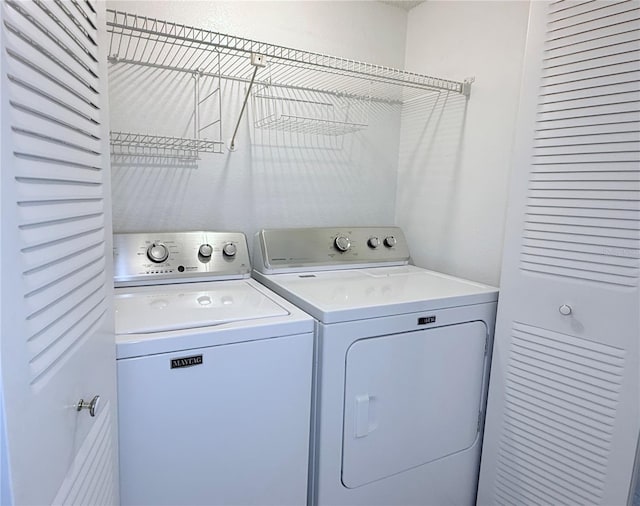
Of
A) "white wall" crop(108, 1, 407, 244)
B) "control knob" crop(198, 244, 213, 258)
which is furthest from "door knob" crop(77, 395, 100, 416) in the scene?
"white wall" crop(108, 1, 407, 244)

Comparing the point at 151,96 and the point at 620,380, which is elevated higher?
the point at 151,96

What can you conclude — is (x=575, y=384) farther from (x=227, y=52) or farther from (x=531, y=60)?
(x=227, y=52)

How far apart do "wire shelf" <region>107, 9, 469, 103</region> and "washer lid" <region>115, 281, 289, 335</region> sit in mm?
997

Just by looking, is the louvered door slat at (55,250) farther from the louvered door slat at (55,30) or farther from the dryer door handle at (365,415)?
the dryer door handle at (365,415)

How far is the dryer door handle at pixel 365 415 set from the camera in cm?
154

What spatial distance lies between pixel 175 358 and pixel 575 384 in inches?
56.2

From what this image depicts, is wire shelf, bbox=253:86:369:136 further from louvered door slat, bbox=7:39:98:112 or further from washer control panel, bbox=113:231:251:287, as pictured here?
louvered door slat, bbox=7:39:98:112

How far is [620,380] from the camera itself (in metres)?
1.38

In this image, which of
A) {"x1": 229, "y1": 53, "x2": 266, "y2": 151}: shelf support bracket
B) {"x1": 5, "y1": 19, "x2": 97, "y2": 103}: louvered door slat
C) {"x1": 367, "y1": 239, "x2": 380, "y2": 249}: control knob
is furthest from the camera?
{"x1": 367, "y1": 239, "x2": 380, "y2": 249}: control knob

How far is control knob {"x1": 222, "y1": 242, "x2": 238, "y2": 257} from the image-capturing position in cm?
198

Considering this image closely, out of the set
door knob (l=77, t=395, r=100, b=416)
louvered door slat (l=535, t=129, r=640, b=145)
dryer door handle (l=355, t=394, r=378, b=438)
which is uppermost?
louvered door slat (l=535, t=129, r=640, b=145)

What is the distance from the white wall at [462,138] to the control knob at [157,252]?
58.6 inches

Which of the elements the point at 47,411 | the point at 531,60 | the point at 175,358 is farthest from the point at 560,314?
the point at 47,411

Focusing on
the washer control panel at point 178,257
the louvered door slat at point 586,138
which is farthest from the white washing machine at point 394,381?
the louvered door slat at point 586,138
